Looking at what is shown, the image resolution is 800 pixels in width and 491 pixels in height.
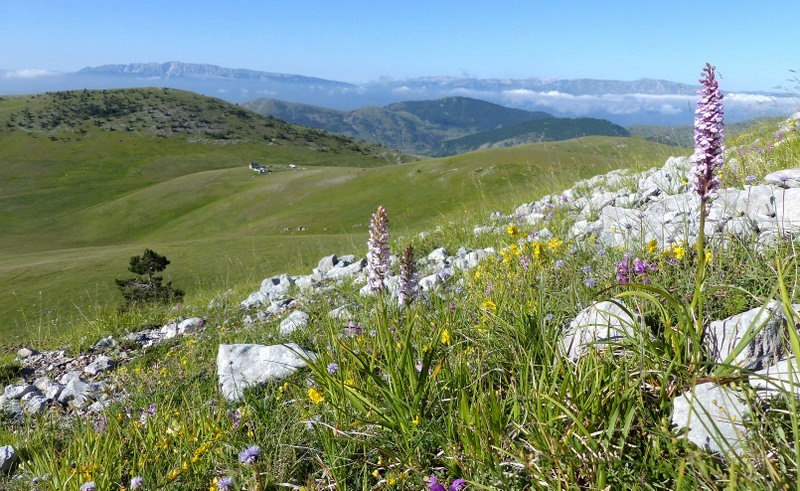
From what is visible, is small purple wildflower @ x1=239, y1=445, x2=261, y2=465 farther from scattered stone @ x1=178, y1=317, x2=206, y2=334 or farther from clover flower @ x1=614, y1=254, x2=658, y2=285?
scattered stone @ x1=178, y1=317, x2=206, y2=334

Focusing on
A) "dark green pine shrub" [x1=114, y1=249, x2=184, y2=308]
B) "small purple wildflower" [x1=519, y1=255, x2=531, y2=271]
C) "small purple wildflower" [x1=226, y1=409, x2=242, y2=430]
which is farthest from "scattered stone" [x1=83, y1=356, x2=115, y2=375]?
"dark green pine shrub" [x1=114, y1=249, x2=184, y2=308]

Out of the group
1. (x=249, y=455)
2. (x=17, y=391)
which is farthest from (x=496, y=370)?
(x=17, y=391)

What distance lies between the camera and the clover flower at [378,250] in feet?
12.9

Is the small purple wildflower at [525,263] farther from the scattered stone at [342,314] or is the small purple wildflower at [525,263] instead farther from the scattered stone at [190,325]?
the scattered stone at [190,325]

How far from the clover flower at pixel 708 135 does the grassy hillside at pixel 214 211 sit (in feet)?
29.4

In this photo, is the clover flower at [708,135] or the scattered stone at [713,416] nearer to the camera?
the scattered stone at [713,416]

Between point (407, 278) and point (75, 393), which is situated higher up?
point (407, 278)

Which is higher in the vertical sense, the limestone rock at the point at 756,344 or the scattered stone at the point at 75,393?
the limestone rock at the point at 756,344

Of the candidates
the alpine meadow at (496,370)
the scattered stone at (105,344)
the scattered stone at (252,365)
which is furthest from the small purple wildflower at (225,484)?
the scattered stone at (105,344)

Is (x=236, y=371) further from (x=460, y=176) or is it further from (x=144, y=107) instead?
(x=144, y=107)

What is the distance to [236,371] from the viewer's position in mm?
4797

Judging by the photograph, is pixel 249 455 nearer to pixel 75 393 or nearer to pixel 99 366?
pixel 75 393

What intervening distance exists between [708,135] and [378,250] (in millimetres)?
2552

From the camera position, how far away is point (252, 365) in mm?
4852
